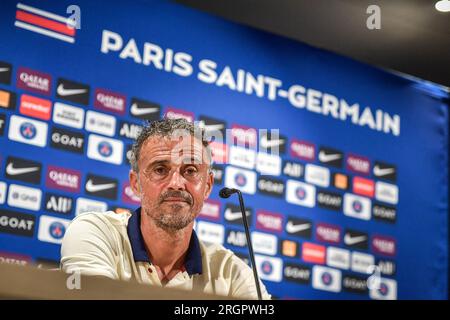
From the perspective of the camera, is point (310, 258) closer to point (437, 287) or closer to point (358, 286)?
point (358, 286)

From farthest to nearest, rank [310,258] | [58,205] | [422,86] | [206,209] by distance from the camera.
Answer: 1. [422,86]
2. [310,258]
3. [206,209]
4. [58,205]

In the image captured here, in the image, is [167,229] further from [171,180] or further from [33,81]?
[33,81]

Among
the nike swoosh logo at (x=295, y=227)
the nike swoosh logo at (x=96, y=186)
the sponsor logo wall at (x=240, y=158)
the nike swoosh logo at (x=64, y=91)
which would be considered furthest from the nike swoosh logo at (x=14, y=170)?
the nike swoosh logo at (x=295, y=227)

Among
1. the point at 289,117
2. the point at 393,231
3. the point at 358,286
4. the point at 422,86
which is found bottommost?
the point at 358,286

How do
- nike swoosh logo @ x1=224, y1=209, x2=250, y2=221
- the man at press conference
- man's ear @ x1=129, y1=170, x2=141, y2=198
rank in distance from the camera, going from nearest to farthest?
1. the man at press conference
2. man's ear @ x1=129, y1=170, x2=141, y2=198
3. nike swoosh logo @ x1=224, y1=209, x2=250, y2=221

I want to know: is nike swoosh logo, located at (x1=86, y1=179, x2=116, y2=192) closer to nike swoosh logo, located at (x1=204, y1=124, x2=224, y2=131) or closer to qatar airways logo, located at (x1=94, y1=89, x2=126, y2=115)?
qatar airways logo, located at (x1=94, y1=89, x2=126, y2=115)

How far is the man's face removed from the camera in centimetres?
294

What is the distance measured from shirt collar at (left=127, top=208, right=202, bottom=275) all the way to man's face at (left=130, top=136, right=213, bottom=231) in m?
0.07

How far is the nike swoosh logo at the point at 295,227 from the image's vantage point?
14.0 ft

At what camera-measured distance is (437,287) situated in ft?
15.8

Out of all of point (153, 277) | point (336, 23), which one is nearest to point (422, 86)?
point (336, 23)

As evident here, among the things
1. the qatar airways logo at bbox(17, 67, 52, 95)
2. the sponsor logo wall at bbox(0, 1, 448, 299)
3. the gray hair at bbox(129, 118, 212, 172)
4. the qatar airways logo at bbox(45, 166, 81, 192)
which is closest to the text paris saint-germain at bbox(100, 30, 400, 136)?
the sponsor logo wall at bbox(0, 1, 448, 299)

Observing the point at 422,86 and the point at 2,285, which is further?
the point at 422,86

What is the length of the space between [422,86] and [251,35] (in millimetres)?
1171
